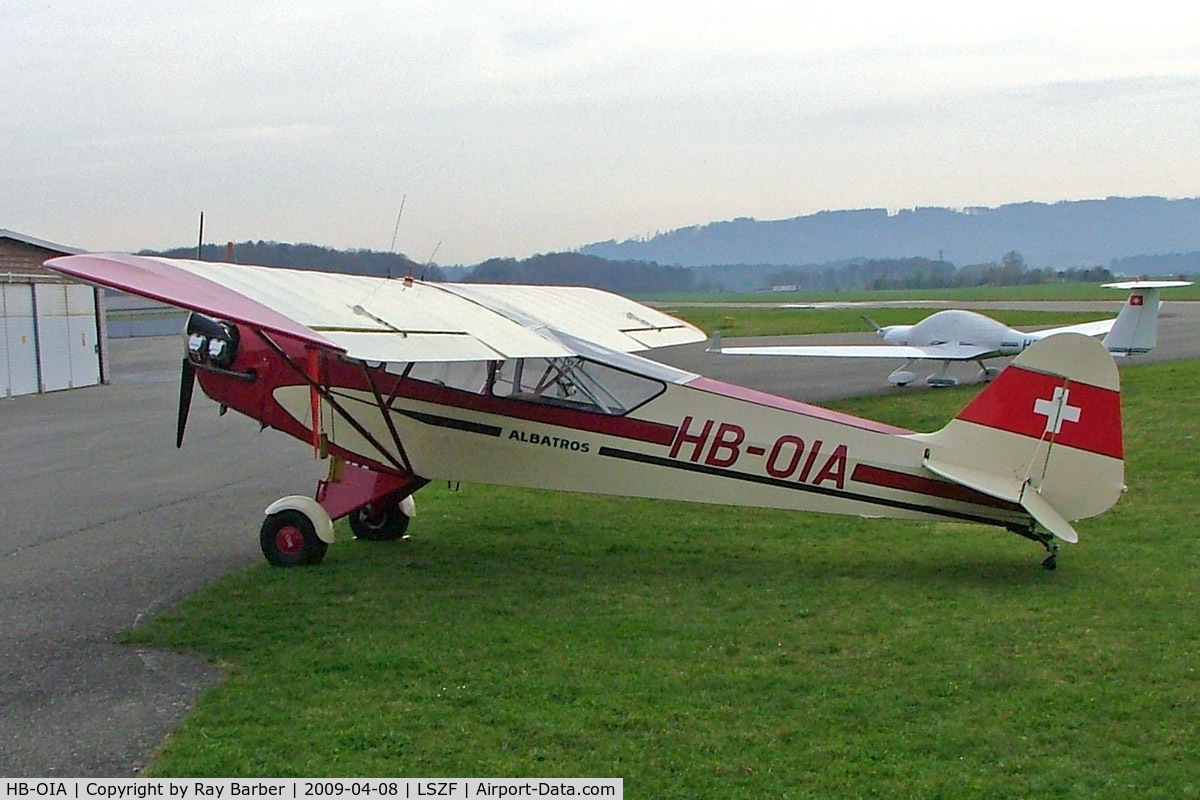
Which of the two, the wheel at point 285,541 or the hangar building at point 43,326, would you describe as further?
the hangar building at point 43,326

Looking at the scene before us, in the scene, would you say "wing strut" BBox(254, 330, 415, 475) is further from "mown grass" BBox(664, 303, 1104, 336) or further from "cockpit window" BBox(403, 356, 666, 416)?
"mown grass" BBox(664, 303, 1104, 336)

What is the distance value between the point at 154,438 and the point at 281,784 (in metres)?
13.2

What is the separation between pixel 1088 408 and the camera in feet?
24.6

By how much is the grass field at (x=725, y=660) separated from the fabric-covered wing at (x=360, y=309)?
5.34 feet

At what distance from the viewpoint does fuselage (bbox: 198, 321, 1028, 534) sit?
306 inches

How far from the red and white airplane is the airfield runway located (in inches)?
47.1

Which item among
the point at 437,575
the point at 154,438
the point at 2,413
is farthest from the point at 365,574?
the point at 2,413

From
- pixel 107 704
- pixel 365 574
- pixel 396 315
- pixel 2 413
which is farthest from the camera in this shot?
pixel 2 413

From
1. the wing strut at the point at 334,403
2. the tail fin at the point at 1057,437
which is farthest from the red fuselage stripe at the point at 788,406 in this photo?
the wing strut at the point at 334,403

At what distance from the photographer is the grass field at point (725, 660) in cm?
466

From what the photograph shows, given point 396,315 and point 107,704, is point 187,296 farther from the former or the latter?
point 107,704

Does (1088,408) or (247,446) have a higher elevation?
(1088,408)

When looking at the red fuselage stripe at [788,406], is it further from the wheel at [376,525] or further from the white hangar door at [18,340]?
the white hangar door at [18,340]
